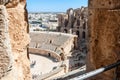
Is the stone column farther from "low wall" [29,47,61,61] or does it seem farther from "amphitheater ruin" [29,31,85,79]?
"low wall" [29,47,61,61]

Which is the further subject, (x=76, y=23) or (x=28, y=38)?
(x=76, y=23)

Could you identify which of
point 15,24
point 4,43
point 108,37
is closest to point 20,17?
point 15,24

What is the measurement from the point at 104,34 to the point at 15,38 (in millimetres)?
1919

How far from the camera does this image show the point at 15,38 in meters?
2.77

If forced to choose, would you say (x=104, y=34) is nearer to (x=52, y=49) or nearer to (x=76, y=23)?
(x=52, y=49)

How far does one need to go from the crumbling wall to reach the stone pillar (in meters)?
1.57

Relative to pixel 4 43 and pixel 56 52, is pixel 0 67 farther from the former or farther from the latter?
pixel 56 52

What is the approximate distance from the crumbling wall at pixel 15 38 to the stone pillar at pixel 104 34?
1574mm

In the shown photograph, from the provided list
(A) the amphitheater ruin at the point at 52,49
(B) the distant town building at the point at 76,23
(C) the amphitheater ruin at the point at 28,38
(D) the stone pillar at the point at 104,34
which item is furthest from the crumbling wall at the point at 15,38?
(B) the distant town building at the point at 76,23

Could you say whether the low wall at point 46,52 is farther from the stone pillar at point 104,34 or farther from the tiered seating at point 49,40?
the stone pillar at point 104,34

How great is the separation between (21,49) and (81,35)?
1543 inches

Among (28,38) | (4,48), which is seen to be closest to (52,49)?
(28,38)

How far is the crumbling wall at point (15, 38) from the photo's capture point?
7.68ft

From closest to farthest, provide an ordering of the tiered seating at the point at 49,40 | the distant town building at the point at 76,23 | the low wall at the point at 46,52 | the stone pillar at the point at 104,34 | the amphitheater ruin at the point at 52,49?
the stone pillar at the point at 104,34 → the amphitheater ruin at the point at 52,49 → the low wall at the point at 46,52 → the tiered seating at the point at 49,40 → the distant town building at the point at 76,23
